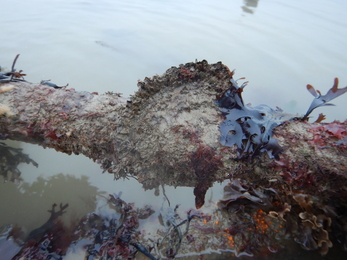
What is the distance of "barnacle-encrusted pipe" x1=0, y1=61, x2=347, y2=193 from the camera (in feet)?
4.76

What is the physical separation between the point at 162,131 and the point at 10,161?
7.22 feet

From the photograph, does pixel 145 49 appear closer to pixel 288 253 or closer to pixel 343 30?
pixel 288 253

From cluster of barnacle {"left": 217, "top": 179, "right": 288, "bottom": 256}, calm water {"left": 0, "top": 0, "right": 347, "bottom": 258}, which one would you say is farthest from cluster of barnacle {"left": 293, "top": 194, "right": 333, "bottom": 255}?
calm water {"left": 0, "top": 0, "right": 347, "bottom": 258}

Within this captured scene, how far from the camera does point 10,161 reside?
2.68 m

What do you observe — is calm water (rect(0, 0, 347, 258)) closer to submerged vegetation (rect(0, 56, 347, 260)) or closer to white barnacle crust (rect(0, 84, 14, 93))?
submerged vegetation (rect(0, 56, 347, 260))

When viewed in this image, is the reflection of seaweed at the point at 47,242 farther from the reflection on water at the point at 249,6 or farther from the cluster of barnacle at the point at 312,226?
the reflection on water at the point at 249,6

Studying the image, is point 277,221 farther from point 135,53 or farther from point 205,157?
point 135,53

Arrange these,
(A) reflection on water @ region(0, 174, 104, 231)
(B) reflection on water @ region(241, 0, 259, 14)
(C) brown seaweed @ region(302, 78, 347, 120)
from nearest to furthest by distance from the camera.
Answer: (C) brown seaweed @ region(302, 78, 347, 120) → (A) reflection on water @ region(0, 174, 104, 231) → (B) reflection on water @ region(241, 0, 259, 14)

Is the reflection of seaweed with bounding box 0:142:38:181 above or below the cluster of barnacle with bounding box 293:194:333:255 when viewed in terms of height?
below

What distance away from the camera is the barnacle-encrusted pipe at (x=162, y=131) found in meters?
1.45

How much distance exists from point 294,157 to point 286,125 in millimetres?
247

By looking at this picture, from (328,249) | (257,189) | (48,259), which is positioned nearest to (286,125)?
(257,189)

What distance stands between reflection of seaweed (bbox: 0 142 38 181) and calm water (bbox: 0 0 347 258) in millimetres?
111

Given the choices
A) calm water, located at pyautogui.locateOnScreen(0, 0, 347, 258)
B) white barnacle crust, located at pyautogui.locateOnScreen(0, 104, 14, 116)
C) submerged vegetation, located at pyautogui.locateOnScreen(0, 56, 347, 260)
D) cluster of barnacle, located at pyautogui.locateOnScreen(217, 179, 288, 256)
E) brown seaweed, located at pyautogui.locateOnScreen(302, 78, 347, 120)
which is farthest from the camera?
calm water, located at pyautogui.locateOnScreen(0, 0, 347, 258)
